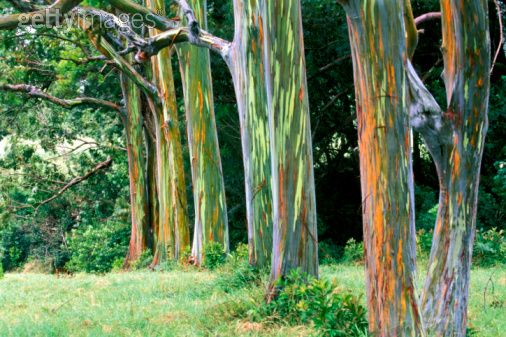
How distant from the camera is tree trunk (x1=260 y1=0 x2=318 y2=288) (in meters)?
9.00

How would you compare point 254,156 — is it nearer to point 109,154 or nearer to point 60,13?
point 60,13

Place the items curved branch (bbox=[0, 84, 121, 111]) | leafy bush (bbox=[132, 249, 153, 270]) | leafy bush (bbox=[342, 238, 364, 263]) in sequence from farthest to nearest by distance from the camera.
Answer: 1. leafy bush (bbox=[132, 249, 153, 270])
2. curved branch (bbox=[0, 84, 121, 111])
3. leafy bush (bbox=[342, 238, 364, 263])

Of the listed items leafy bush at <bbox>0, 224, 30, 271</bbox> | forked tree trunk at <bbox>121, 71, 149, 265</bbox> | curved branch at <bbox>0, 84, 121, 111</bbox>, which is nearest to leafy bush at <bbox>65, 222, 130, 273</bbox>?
forked tree trunk at <bbox>121, 71, 149, 265</bbox>

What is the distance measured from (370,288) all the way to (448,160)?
1.72 m

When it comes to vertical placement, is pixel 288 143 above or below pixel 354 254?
above

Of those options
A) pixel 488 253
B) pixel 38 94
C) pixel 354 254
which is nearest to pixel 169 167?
pixel 38 94

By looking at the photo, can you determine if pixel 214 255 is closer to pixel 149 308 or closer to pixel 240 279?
pixel 240 279

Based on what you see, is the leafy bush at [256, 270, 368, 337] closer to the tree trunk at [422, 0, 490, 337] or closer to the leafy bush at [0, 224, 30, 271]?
the tree trunk at [422, 0, 490, 337]

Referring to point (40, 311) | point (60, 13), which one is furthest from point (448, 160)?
point (40, 311)

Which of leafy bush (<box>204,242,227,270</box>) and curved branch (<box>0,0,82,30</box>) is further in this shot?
leafy bush (<box>204,242,227,270</box>)

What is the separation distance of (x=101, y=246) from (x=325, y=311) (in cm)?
2626

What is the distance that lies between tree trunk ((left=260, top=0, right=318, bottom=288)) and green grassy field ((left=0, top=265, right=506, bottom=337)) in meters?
0.66

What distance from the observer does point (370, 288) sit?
629 centimetres

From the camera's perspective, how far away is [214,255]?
16.2 metres
